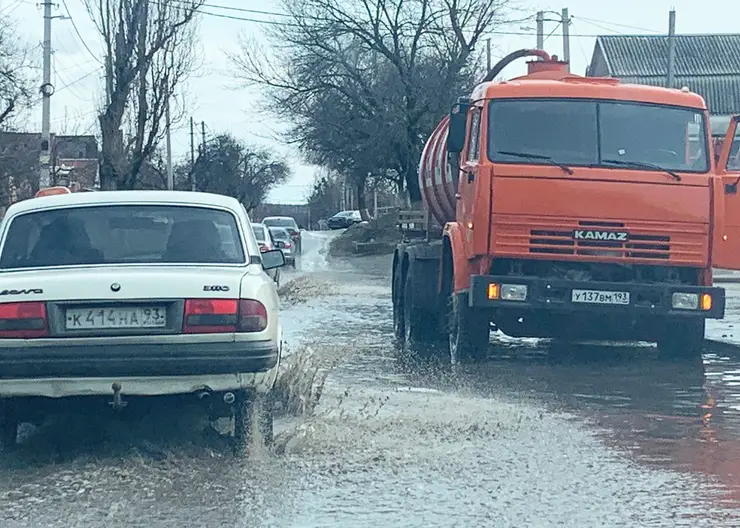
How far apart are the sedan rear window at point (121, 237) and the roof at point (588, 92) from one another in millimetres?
5098

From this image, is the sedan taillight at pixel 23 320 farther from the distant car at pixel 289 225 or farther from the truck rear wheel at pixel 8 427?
the distant car at pixel 289 225

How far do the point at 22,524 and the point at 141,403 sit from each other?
5.02 feet

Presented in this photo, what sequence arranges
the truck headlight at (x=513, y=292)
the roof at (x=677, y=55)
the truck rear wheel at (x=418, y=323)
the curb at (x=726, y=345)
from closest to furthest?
the truck headlight at (x=513, y=292) → the curb at (x=726, y=345) → the truck rear wheel at (x=418, y=323) → the roof at (x=677, y=55)

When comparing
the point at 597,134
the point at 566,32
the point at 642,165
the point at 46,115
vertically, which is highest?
the point at 566,32

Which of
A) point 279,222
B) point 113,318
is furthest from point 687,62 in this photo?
point 113,318

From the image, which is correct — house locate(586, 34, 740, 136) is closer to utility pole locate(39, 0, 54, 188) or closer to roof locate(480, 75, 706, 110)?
utility pole locate(39, 0, 54, 188)

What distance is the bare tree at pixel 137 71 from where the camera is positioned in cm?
3462

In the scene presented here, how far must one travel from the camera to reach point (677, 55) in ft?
224

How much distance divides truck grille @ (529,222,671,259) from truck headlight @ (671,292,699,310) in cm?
39

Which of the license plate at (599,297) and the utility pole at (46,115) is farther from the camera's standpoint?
the utility pole at (46,115)

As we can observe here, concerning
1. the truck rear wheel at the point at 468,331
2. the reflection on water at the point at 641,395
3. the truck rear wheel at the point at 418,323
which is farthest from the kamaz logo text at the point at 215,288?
the truck rear wheel at the point at 418,323

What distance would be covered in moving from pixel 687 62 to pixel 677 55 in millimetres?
967

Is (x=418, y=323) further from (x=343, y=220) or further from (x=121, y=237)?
(x=343, y=220)

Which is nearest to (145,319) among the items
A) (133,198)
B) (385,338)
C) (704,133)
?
(133,198)
